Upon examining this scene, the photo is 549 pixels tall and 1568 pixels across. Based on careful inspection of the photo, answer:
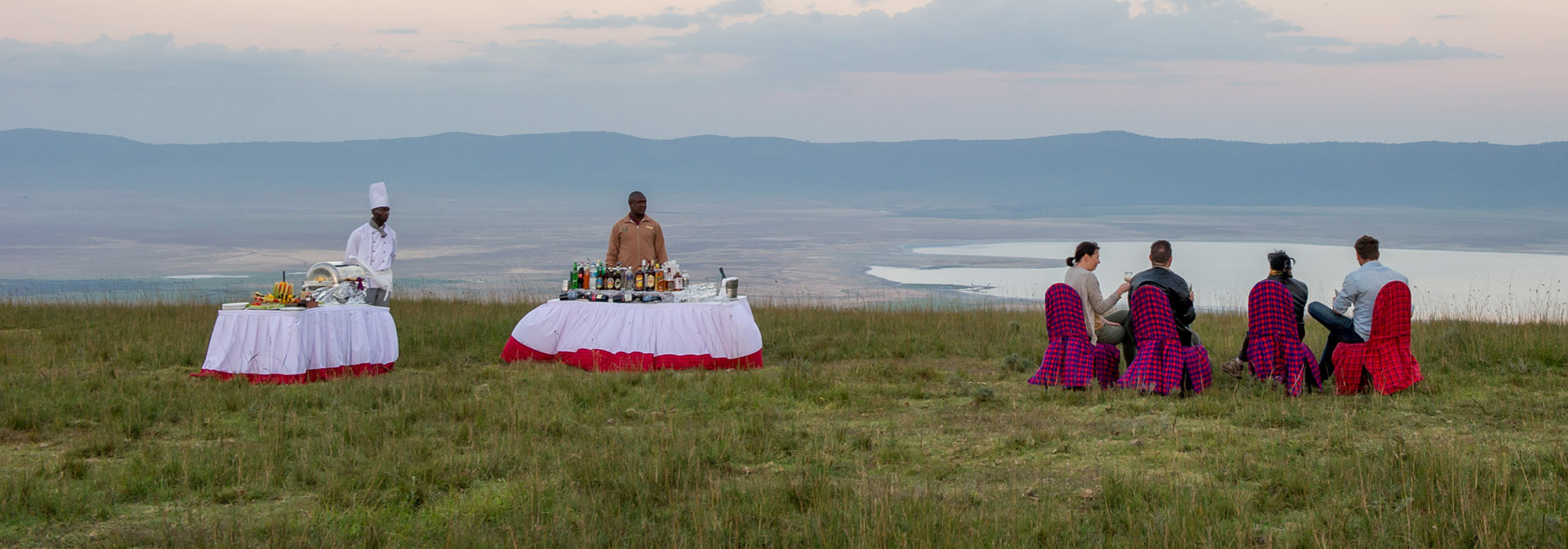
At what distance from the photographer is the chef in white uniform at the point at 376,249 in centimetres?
1071

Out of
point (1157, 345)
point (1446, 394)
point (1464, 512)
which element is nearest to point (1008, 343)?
point (1157, 345)

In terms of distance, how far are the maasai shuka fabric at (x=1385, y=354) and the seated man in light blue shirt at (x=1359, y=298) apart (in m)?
0.05

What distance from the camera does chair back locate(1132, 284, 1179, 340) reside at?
8.66 m

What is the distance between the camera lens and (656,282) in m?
10.7

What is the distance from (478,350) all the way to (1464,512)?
28.9 ft

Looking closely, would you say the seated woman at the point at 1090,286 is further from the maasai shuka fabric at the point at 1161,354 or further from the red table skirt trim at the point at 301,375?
the red table skirt trim at the point at 301,375

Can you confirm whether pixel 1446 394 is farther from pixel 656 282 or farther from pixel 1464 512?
pixel 656 282

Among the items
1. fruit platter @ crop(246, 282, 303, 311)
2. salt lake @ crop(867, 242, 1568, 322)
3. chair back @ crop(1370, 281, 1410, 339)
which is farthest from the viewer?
salt lake @ crop(867, 242, 1568, 322)

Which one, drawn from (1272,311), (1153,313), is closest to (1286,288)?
(1272,311)

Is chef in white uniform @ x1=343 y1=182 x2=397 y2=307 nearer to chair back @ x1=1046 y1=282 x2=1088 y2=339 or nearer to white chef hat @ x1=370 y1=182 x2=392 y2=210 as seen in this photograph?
white chef hat @ x1=370 y1=182 x2=392 y2=210

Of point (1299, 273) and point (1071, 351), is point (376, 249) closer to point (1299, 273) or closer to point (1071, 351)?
point (1071, 351)

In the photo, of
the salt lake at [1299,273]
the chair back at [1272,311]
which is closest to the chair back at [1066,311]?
the chair back at [1272,311]

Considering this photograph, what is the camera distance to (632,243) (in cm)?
1104

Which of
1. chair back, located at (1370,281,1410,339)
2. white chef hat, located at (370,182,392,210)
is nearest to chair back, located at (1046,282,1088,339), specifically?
chair back, located at (1370,281,1410,339)
